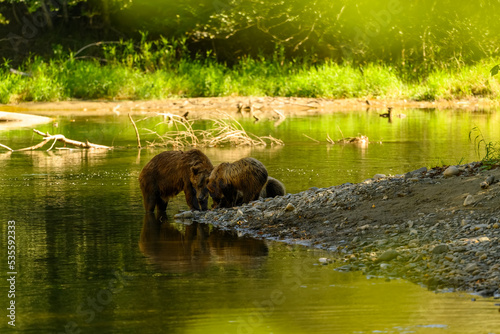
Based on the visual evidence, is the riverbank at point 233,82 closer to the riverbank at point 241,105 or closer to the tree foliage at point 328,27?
the riverbank at point 241,105

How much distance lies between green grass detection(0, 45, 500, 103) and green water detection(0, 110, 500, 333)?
18338 mm

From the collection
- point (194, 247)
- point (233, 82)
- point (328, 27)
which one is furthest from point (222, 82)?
point (194, 247)

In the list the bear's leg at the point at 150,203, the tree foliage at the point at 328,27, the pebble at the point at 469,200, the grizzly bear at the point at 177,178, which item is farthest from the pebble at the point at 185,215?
the tree foliage at the point at 328,27

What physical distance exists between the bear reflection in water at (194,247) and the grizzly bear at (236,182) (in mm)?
659

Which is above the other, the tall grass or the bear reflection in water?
the tall grass

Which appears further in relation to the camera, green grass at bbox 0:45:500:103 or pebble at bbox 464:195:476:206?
green grass at bbox 0:45:500:103

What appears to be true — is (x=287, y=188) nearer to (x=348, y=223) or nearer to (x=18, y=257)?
(x=348, y=223)

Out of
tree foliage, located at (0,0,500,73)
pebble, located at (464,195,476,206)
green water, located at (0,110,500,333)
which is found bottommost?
green water, located at (0,110,500,333)

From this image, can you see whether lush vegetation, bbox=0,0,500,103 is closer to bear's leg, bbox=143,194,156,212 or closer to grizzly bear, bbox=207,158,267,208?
bear's leg, bbox=143,194,156,212

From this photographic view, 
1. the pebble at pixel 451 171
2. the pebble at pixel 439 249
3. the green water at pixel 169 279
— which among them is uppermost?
the pebble at pixel 451 171

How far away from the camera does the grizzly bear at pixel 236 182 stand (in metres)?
10.7

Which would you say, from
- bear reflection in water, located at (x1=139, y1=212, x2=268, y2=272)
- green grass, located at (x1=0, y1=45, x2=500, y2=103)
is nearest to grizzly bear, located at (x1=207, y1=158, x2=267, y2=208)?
bear reflection in water, located at (x1=139, y1=212, x2=268, y2=272)

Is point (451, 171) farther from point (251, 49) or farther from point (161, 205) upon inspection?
point (251, 49)

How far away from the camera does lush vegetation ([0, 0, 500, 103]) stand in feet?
110
